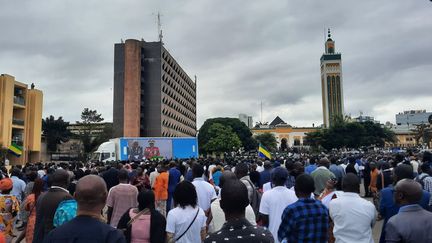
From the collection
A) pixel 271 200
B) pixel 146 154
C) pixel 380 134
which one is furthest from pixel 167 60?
pixel 271 200

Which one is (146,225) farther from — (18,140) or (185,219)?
(18,140)

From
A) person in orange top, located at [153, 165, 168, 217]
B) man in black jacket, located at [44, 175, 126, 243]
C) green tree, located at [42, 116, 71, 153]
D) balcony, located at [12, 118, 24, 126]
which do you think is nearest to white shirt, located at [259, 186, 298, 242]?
man in black jacket, located at [44, 175, 126, 243]

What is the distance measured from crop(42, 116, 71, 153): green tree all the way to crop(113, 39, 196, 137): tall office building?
1082 centimetres

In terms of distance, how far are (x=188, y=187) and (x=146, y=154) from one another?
27.8 meters

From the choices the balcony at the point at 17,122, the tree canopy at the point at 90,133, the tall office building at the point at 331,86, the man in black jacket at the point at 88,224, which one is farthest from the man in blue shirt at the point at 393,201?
the tall office building at the point at 331,86

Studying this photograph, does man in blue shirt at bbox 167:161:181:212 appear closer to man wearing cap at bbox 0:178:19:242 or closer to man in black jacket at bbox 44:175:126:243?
man wearing cap at bbox 0:178:19:242

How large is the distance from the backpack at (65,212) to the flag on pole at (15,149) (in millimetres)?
36325

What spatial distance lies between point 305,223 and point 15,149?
A: 1512 inches

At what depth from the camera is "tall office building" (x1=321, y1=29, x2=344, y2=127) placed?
11200 centimetres

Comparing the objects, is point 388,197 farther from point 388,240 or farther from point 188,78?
point 188,78

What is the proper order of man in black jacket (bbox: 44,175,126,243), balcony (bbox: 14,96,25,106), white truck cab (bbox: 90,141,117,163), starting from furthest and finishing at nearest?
balcony (bbox: 14,96,25,106) → white truck cab (bbox: 90,141,117,163) → man in black jacket (bbox: 44,175,126,243)

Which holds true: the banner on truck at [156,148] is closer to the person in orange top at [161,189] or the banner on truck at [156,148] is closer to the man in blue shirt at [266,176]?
the person in orange top at [161,189]

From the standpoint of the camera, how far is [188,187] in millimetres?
4418

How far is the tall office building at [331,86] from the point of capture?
112000 millimetres
